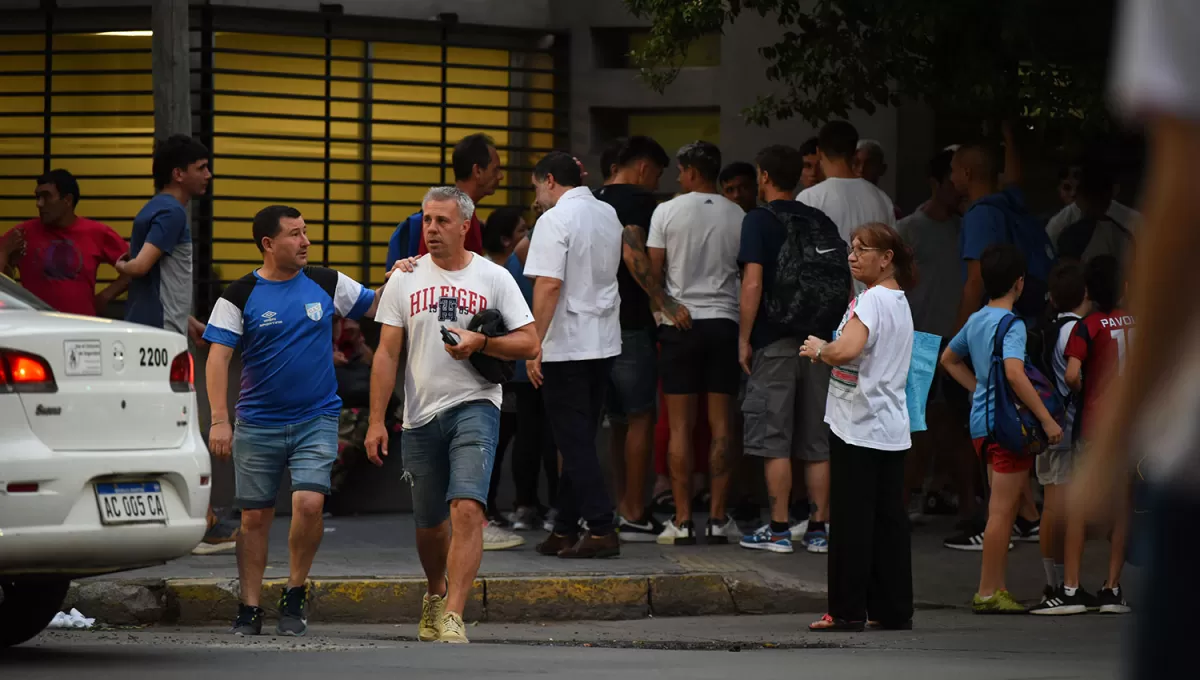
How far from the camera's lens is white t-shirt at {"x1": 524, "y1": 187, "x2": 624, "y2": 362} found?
32.6 feet

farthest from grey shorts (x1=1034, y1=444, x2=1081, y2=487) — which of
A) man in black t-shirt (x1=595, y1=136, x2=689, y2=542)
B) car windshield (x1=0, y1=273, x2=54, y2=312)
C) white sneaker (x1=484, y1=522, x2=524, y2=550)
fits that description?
car windshield (x1=0, y1=273, x2=54, y2=312)

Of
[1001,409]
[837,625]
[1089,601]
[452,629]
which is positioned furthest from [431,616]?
[1089,601]

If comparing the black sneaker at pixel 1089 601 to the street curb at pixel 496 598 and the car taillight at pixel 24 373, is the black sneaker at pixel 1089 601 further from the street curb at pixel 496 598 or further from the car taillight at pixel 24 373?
the car taillight at pixel 24 373

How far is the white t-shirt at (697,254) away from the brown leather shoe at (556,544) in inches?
60.8

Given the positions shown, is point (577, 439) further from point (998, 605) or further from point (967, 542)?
point (967, 542)

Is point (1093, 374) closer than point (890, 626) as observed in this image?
No

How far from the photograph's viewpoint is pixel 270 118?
13477mm

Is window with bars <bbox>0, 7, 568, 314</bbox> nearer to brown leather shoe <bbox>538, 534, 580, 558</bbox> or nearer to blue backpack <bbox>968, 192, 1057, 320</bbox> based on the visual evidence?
brown leather shoe <bbox>538, 534, 580, 558</bbox>

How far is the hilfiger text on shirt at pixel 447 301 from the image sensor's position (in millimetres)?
7957

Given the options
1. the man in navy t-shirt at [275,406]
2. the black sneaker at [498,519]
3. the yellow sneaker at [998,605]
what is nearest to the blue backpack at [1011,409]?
the yellow sneaker at [998,605]

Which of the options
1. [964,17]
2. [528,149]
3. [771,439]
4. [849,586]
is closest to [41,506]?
[849,586]

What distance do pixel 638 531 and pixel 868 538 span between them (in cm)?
297

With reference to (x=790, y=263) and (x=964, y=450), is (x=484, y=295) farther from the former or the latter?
(x=964, y=450)

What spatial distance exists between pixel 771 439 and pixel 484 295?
286 centimetres
